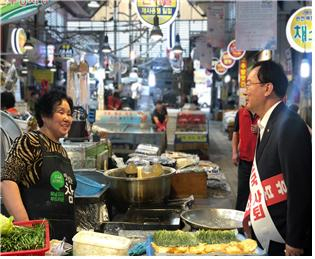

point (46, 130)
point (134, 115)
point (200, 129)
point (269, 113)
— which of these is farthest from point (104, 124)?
point (269, 113)

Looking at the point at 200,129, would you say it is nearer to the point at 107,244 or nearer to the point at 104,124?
the point at 104,124

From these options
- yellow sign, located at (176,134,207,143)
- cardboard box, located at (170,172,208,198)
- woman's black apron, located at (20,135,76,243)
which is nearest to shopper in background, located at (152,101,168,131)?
yellow sign, located at (176,134,207,143)

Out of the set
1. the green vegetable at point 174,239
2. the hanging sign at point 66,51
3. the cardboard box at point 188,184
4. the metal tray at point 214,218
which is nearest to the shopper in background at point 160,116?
the hanging sign at point 66,51

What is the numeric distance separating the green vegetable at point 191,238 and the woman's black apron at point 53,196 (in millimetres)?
824

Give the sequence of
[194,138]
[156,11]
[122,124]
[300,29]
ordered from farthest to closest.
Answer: [194,138]
[122,124]
[300,29]
[156,11]

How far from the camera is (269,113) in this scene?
107 inches

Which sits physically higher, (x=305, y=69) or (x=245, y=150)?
(x=305, y=69)

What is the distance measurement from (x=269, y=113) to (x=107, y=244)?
131 cm

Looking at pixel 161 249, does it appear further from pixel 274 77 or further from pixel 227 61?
pixel 227 61

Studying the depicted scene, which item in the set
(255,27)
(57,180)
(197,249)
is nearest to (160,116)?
(255,27)

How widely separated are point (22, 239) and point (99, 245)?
0.43 m

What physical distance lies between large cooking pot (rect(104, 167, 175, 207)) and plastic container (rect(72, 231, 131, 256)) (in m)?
1.56

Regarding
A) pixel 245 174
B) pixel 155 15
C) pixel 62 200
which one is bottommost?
pixel 245 174

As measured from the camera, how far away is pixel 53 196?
307 cm
